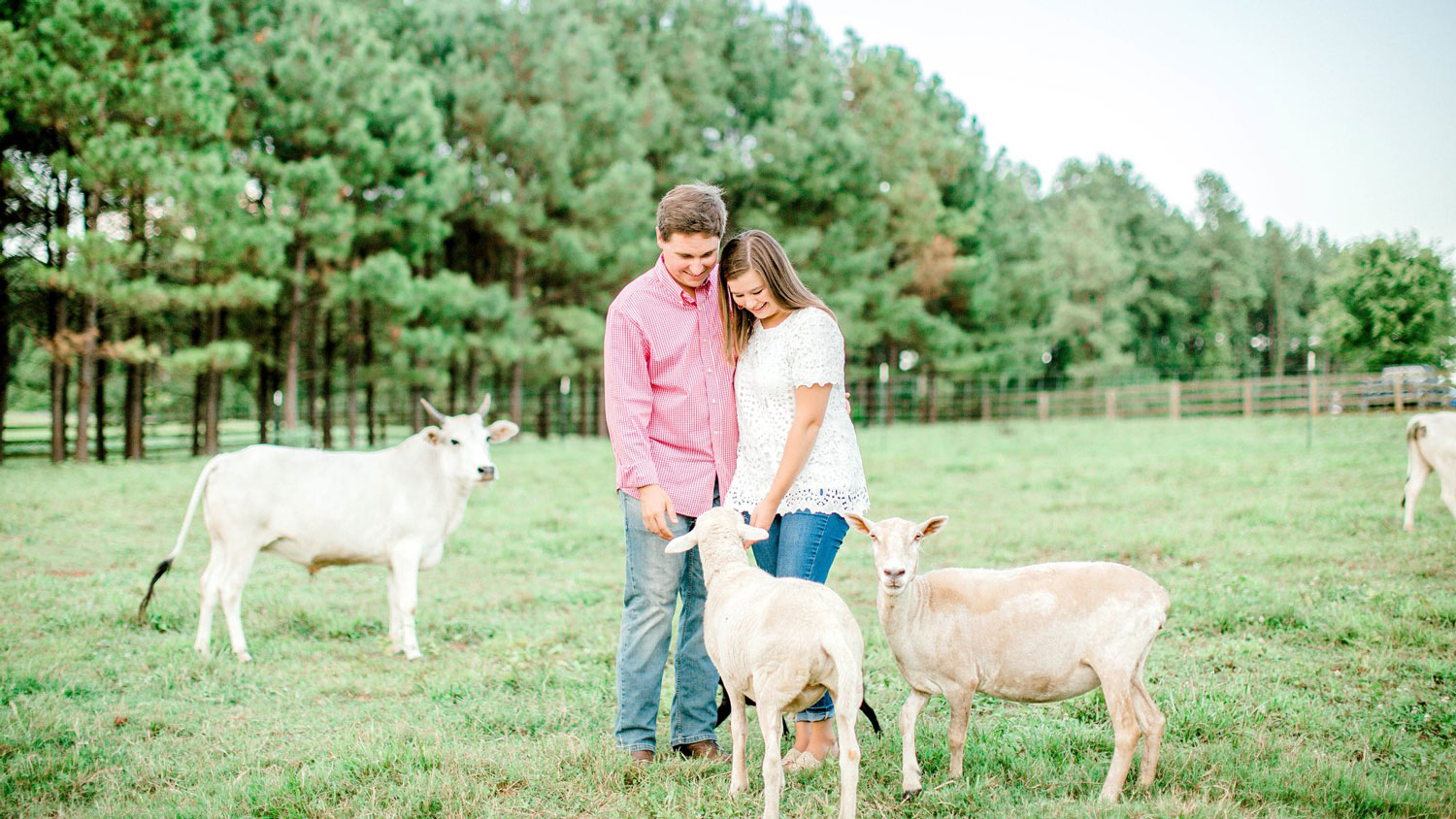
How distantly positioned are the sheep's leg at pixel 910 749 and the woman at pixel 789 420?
385 millimetres

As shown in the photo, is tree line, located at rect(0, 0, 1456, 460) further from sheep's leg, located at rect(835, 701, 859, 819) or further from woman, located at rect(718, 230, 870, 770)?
sheep's leg, located at rect(835, 701, 859, 819)

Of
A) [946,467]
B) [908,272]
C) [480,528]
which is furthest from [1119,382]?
[480,528]

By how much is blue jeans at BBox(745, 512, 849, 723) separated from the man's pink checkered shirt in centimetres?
33

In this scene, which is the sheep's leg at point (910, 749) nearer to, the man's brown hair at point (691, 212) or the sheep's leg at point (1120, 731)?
the sheep's leg at point (1120, 731)

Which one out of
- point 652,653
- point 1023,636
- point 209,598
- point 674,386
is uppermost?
point 674,386

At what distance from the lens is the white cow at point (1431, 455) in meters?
9.09

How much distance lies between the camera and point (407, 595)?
260 inches

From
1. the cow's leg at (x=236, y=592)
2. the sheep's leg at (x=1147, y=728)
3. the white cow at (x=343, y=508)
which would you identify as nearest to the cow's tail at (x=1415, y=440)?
the sheep's leg at (x=1147, y=728)

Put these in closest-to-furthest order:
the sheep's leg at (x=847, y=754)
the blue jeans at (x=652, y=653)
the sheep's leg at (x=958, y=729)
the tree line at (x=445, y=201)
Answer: the sheep's leg at (x=847, y=754), the sheep's leg at (x=958, y=729), the blue jeans at (x=652, y=653), the tree line at (x=445, y=201)

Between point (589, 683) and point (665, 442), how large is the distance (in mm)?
2077

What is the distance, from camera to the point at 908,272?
33406mm

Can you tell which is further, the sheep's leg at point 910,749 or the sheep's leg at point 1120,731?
the sheep's leg at point 910,749

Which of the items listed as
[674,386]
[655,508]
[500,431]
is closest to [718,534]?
[655,508]

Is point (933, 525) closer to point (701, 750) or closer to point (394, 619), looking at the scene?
point (701, 750)
